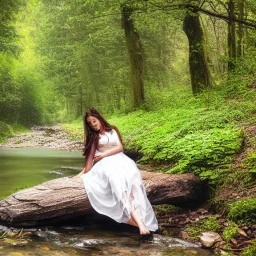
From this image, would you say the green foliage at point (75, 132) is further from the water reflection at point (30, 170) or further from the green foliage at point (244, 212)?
the green foliage at point (244, 212)

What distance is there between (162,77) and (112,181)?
76.6ft

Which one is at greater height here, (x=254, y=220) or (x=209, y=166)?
(x=209, y=166)

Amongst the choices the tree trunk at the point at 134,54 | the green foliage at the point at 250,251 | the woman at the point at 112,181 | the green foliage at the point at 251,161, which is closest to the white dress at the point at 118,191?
the woman at the point at 112,181

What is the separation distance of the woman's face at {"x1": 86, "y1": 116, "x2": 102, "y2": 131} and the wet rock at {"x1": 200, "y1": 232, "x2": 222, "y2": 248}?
246 centimetres

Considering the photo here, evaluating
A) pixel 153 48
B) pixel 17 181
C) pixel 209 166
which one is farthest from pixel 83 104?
pixel 209 166

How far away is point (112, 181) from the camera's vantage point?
5.87 metres

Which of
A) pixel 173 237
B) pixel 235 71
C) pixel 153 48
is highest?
pixel 153 48

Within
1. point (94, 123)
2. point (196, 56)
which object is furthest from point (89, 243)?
point (196, 56)

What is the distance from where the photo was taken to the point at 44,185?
251 inches

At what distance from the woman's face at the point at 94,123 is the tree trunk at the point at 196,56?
32.4 ft

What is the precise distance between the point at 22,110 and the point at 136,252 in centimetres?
4102

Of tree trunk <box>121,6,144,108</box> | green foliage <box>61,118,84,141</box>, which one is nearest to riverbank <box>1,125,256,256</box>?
tree trunk <box>121,6,144,108</box>

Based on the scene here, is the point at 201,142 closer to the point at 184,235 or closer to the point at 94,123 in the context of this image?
the point at 94,123

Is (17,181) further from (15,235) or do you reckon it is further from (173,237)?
(173,237)
